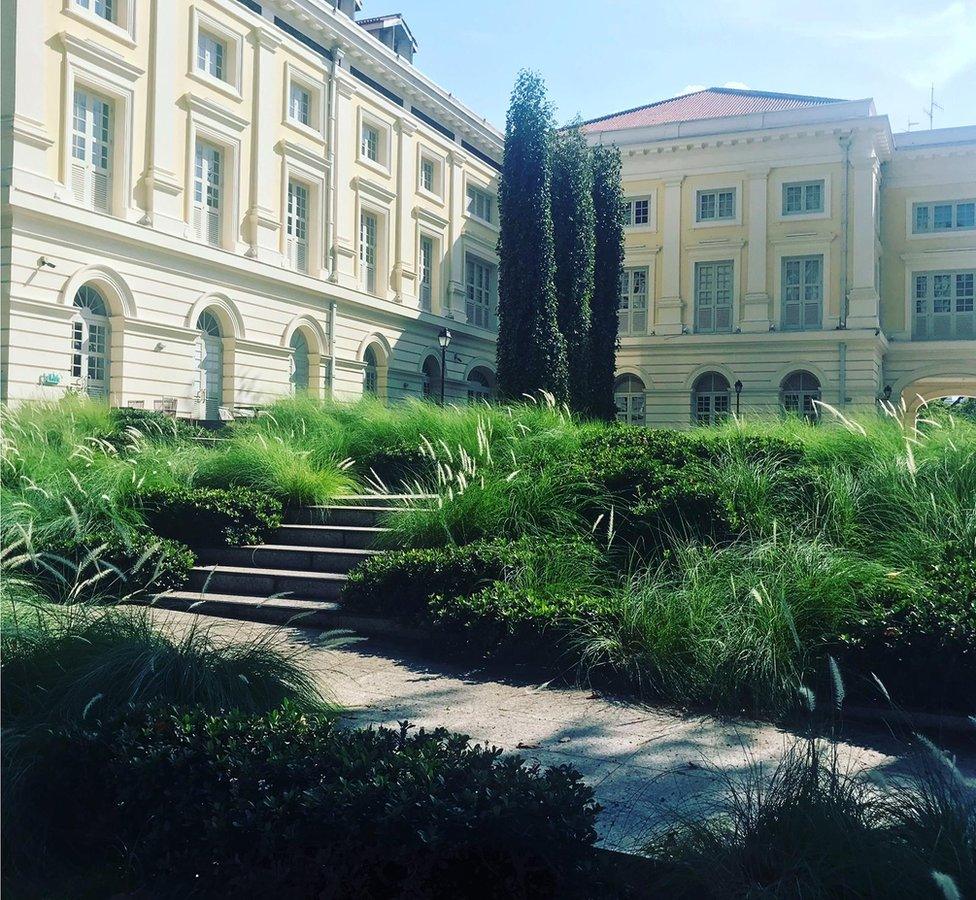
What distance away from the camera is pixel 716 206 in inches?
1646

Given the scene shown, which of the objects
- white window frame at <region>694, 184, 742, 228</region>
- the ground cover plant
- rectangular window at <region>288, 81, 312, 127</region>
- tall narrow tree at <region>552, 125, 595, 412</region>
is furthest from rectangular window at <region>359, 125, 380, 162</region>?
the ground cover plant

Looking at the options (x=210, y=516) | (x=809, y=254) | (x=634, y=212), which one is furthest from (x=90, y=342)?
(x=809, y=254)

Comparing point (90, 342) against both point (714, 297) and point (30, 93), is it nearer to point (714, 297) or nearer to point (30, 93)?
point (30, 93)

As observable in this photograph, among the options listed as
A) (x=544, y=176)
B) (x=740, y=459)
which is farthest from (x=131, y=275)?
(x=740, y=459)

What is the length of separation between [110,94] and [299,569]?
18781 mm

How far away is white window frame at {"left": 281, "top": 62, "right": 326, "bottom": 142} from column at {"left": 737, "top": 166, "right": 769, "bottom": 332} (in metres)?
20.2

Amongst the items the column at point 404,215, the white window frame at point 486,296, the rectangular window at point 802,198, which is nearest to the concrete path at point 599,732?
the column at point 404,215

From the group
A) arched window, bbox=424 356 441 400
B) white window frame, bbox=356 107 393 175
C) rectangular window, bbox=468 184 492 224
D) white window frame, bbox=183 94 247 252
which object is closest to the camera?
white window frame, bbox=183 94 247 252

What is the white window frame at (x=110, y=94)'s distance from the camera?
21203 mm

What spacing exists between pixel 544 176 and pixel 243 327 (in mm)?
10379

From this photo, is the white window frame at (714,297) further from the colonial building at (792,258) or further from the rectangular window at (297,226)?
the rectangular window at (297,226)

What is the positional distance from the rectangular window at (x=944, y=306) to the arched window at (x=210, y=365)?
31.2 metres

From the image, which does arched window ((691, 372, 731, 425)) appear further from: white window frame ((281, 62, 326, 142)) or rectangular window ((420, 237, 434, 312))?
white window frame ((281, 62, 326, 142))

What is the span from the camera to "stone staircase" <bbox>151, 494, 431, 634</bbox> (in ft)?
24.8
